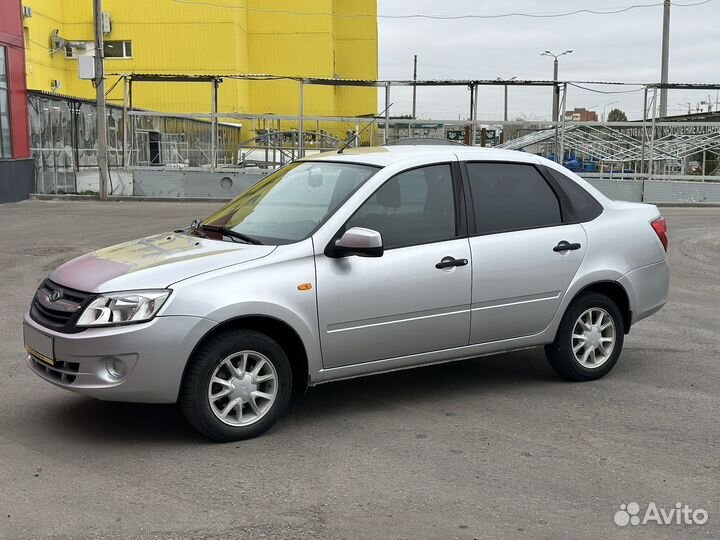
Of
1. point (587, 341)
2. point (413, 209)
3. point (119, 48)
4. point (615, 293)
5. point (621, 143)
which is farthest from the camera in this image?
point (119, 48)

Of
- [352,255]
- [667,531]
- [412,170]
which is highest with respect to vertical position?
[412,170]

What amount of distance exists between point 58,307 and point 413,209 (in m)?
2.26

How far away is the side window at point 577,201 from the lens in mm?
6484

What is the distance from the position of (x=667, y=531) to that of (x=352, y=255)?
2.32 meters

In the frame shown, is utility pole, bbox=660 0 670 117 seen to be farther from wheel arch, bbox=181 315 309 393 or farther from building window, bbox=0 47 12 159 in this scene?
wheel arch, bbox=181 315 309 393

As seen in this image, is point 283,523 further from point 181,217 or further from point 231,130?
point 231,130

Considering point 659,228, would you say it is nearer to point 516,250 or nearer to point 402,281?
point 516,250

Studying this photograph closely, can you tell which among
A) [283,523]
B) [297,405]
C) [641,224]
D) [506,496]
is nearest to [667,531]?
[506,496]

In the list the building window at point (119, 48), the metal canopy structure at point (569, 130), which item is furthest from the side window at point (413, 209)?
the building window at point (119, 48)

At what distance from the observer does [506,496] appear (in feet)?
14.5

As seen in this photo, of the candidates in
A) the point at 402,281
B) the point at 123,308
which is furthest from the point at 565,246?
the point at 123,308

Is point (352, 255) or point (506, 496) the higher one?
point (352, 255)

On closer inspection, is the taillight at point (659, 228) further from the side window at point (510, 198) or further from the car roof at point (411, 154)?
the car roof at point (411, 154)

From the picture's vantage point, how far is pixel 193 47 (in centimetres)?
4375
